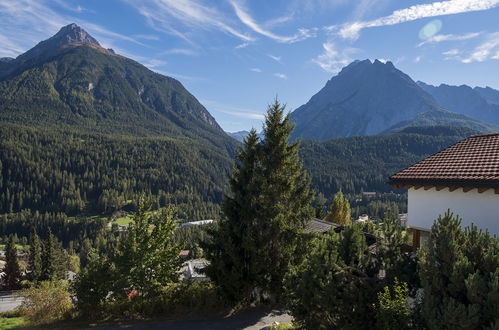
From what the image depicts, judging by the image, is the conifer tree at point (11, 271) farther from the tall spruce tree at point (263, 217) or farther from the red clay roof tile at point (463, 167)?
the red clay roof tile at point (463, 167)

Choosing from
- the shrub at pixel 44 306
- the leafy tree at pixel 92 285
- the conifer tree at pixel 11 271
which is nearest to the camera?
the leafy tree at pixel 92 285

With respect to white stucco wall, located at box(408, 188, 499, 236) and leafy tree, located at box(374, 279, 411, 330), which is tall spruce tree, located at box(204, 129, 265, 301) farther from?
leafy tree, located at box(374, 279, 411, 330)

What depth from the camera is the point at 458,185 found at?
8188 millimetres

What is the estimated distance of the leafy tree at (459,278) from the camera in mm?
5359

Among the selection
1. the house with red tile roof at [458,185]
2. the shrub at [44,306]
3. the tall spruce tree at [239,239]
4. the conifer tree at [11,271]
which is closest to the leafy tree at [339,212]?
the tall spruce tree at [239,239]

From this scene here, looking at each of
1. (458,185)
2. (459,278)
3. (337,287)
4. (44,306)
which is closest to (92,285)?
(44,306)

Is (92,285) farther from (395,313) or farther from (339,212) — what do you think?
(339,212)

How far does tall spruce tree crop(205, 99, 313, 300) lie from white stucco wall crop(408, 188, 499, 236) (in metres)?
4.92

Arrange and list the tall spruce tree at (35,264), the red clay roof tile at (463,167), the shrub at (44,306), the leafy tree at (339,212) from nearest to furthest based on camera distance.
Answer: the red clay roof tile at (463,167) → the shrub at (44,306) → the leafy tree at (339,212) → the tall spruce tree at (35,264)

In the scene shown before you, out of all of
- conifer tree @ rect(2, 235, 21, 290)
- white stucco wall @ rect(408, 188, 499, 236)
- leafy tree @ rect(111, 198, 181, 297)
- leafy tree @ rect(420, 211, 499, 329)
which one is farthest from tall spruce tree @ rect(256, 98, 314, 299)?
conifer tree @ rect(2, 235, 21, 290)

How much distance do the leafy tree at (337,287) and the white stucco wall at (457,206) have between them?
2.16 m

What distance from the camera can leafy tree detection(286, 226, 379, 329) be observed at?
7.68 metres

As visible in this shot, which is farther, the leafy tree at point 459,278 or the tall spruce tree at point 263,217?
the tall spruce tree at point 263,217

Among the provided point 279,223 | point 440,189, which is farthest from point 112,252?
point 440,189
